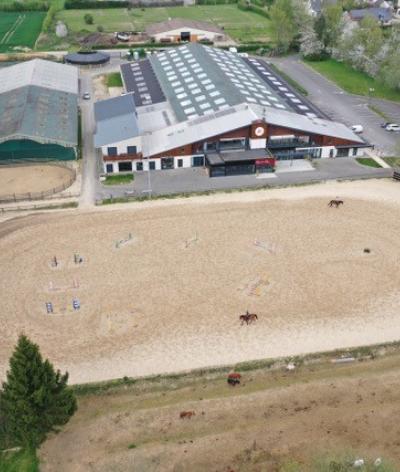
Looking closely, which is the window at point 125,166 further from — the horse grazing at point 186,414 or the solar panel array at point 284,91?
the horse grazing at point 186,414

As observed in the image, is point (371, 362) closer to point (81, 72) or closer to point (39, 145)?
point (39, 145)

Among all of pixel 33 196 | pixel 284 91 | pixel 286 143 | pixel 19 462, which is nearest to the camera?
pixel 19 462

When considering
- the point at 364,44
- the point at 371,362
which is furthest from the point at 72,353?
the point at 364,44

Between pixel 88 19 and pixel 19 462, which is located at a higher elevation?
pixel 88 19

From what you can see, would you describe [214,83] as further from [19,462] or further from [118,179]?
[19,462]

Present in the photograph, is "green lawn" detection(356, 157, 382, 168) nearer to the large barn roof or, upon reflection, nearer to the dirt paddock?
the large barn roof

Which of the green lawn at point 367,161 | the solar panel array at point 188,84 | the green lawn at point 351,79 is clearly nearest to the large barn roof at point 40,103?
the solar panel array at point 188,84

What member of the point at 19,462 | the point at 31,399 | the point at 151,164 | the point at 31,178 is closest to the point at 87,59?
the point at 31,178
